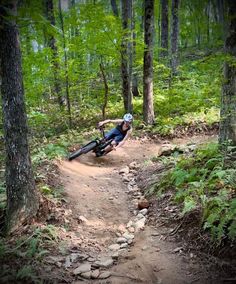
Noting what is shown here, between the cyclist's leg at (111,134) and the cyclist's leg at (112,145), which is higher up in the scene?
the cyclist's leg at (111,134)

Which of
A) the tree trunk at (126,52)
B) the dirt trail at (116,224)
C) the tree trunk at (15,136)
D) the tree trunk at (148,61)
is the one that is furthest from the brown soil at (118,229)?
the tree trunk at (126,52)

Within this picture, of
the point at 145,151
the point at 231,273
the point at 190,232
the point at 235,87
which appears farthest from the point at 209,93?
the point at 231,273

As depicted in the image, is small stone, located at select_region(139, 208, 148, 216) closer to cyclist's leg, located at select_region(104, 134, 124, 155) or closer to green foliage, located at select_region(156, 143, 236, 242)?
green foliage, located at select_region(156, 143, 236, 242)

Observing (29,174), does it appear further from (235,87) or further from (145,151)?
(145,151)

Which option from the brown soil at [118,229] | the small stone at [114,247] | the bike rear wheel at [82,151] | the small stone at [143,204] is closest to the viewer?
the brown soil at [118,229]

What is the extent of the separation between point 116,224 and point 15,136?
2776 millimetres

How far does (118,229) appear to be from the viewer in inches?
241

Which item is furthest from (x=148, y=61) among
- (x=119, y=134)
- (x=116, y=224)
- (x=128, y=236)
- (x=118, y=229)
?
(x=128, y=236)

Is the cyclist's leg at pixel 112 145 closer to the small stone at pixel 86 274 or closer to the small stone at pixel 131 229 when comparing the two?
the small stone at pixel 131 229

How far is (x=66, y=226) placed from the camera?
607 cm

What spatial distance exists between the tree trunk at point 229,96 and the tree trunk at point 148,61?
5.89 metres

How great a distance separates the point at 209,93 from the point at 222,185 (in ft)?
29.7

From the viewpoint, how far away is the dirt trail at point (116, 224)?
4594 mm

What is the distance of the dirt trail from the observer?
4.59m
